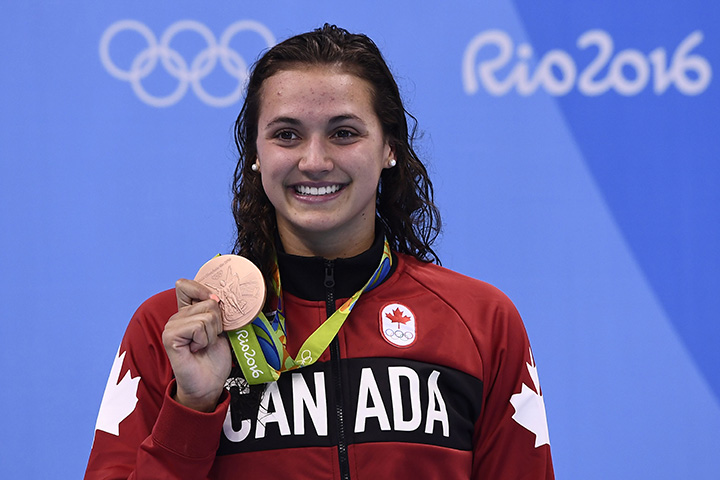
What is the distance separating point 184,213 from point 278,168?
115 centimetres

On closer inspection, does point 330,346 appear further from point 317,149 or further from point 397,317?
point 317,149

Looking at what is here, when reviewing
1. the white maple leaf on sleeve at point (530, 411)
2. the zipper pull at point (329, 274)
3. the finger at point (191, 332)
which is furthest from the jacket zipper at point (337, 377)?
the white maple leaf on sleeve at point (530, 411)

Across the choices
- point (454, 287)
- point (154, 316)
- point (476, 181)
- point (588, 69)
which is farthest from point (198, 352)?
point (588, 69)

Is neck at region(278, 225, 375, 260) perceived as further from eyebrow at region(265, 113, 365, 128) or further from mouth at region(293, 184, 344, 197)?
eyebrow at region(265, 113, 365, 128)

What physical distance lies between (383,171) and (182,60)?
3.49ft

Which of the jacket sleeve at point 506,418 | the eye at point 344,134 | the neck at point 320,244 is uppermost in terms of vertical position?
the eye at point 344,134

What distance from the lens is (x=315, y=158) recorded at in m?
1.44

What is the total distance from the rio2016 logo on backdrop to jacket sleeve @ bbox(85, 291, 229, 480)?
143 centimetres

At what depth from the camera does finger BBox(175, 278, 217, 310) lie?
1.39 meters

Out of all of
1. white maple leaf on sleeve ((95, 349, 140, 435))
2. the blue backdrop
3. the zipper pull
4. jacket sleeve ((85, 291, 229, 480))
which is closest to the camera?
jacket sleeve ((85, 291, 229, 480))

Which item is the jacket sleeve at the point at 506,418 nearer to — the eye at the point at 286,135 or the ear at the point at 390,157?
the ear at the point at 390,157

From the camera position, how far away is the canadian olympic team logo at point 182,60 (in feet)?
8.27

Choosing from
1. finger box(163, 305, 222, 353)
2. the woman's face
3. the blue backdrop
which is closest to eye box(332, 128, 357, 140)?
the woman's face

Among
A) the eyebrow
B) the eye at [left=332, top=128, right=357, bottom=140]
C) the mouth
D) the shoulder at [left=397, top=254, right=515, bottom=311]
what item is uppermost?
the eyebrow
